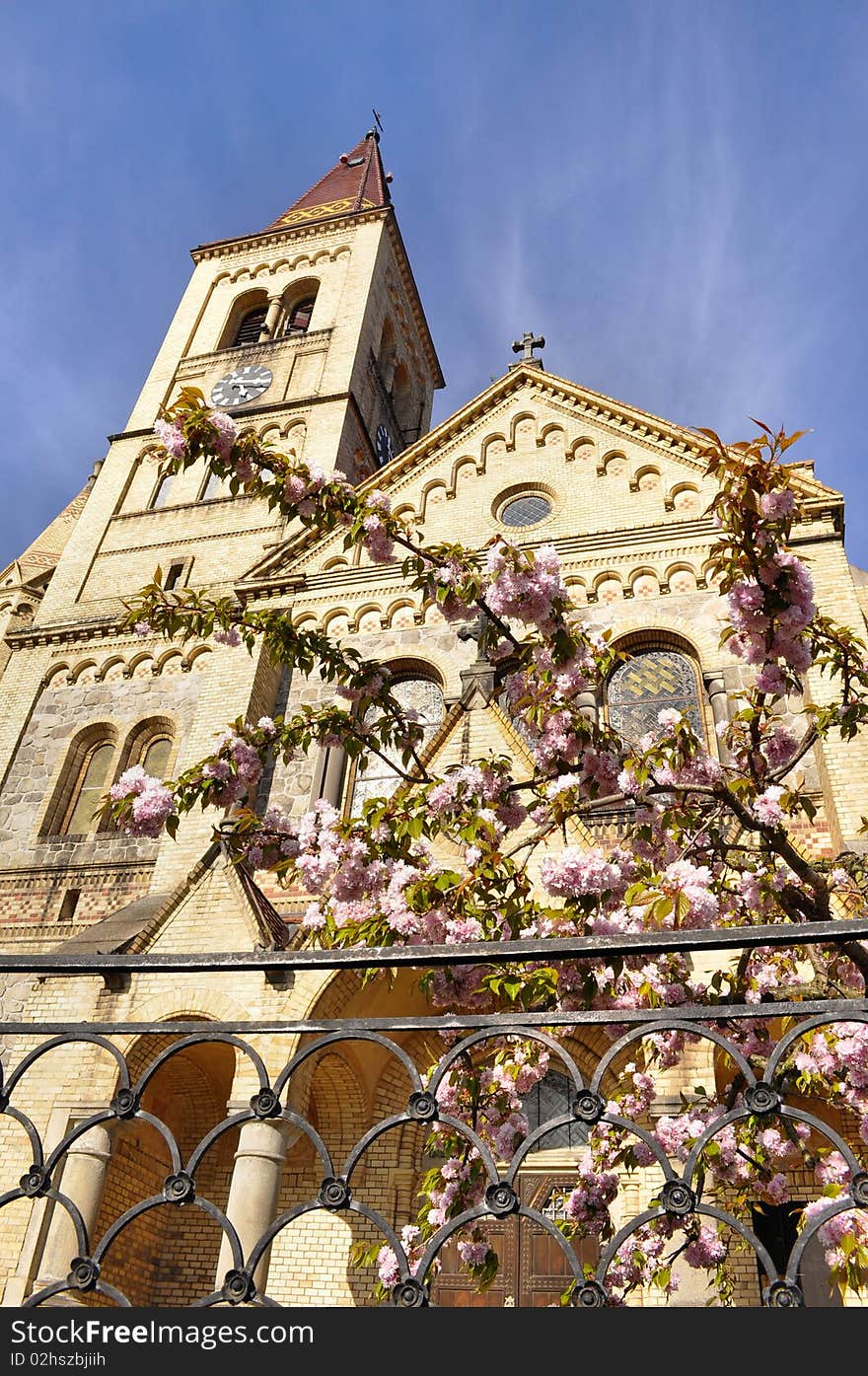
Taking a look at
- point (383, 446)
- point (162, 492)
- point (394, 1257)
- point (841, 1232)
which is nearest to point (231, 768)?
point (394, 1257)

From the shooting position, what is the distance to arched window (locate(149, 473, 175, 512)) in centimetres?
2083

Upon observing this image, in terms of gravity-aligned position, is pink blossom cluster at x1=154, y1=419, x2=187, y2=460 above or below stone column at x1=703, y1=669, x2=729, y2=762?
below

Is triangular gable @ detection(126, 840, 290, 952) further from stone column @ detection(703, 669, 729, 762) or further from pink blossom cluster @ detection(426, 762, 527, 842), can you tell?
stone column @ detection(703, 669, 729, 762)

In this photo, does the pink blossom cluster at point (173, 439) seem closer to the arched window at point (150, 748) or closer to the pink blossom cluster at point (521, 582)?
the pink blossom cluster at point (521, 582)

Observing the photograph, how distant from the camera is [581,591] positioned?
1410 centimetres

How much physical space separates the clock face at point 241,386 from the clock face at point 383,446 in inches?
128

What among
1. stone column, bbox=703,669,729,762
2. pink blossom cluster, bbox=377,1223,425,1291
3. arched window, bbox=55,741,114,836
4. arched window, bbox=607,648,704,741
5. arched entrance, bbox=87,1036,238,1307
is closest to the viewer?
pink blossom cluster, bbox=377,1223,425,1291

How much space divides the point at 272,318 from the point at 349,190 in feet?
35.0

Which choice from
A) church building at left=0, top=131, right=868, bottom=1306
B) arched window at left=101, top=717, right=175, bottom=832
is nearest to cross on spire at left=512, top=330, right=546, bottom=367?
church building at left=0, top=131, right=868, bottom=1306

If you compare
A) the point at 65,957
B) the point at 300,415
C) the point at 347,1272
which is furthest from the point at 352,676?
the point at 300,415

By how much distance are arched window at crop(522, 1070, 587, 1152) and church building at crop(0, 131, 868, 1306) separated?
47mm

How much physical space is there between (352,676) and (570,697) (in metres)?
1.66

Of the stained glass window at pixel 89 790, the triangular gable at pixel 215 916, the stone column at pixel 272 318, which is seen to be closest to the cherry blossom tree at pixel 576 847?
the triangular gable at pixel 215 916

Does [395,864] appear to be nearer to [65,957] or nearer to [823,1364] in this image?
[65,957]
